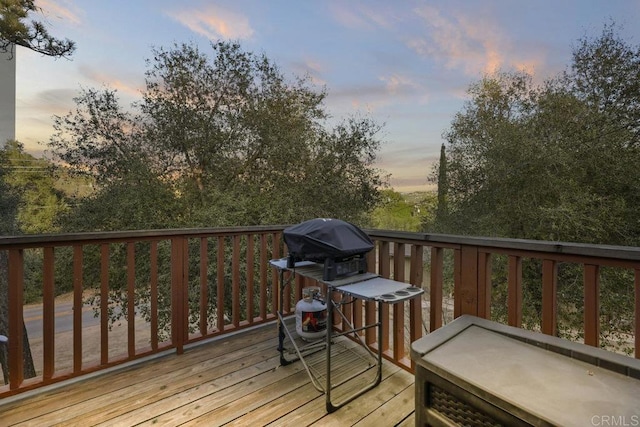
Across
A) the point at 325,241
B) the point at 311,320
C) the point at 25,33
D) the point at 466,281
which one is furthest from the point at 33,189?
the point at 466,281

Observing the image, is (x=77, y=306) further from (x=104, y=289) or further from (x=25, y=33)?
(x=25, y=33)

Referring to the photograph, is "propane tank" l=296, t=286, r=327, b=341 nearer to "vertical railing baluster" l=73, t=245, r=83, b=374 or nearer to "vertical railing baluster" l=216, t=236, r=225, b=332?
"vertical railing baluster" l=216, t=236, r=225, b=332

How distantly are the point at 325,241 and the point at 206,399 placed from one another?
3.79 ft

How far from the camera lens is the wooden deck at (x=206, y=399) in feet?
5.26

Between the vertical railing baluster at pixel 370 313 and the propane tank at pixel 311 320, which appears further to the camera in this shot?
the vertical railing baluster at pixel 370 313

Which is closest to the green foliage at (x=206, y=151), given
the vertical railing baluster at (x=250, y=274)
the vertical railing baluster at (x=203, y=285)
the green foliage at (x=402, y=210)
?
the green foliage at (x=402, y=210)

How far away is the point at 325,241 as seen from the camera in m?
1.77

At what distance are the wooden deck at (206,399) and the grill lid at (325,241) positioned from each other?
836 mm

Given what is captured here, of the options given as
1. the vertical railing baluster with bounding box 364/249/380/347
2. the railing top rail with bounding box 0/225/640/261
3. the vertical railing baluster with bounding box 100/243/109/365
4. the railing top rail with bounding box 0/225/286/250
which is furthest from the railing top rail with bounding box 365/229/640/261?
the vertical railing baluster with bounding box 100/243/109/365

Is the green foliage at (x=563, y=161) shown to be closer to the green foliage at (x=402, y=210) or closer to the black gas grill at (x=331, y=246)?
the green foliage at (x=402, y=210)

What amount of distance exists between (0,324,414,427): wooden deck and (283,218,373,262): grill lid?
2.74 ft

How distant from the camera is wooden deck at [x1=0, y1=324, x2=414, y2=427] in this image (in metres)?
1.60

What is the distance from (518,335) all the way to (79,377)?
250 centimetres

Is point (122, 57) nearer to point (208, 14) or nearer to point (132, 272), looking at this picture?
point (208, 14)
